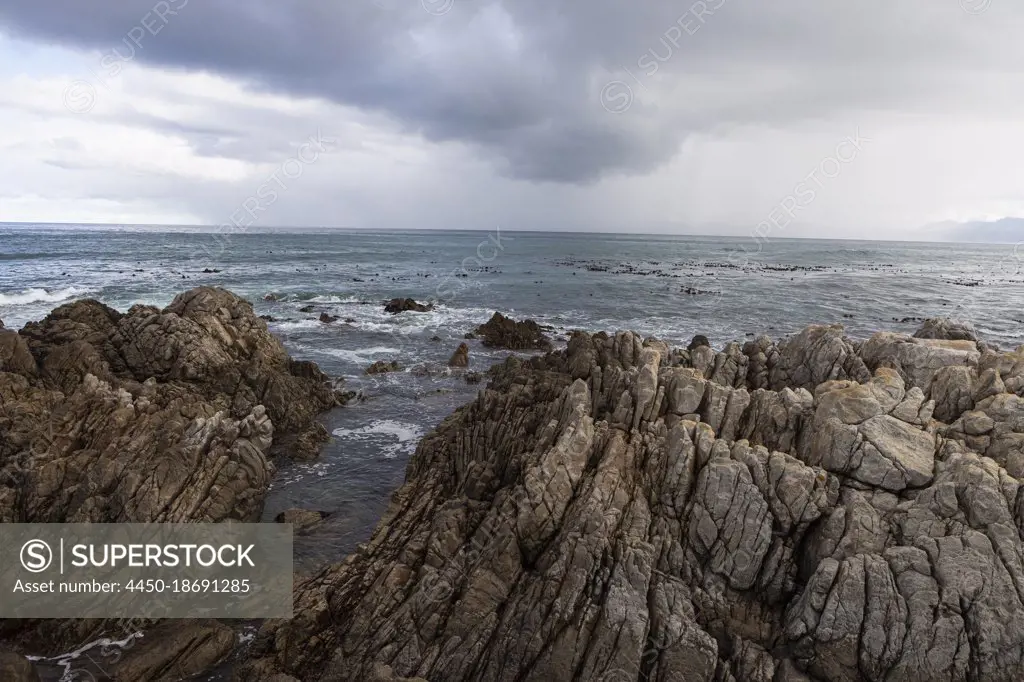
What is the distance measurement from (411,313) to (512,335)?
49.1 feet

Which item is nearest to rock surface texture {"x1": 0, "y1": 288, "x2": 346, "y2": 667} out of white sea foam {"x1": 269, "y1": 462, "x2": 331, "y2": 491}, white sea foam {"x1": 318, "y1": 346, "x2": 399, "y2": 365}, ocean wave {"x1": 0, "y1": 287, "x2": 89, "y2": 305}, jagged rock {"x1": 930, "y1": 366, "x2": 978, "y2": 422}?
white sea foam {"x1": 269, "y1": 462, "x2": 331, "y2": 491}

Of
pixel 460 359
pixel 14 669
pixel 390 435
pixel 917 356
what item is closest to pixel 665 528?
pixel 917 356

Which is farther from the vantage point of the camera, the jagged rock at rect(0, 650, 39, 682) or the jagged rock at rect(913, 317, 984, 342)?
the jagged rock at rect(913, 317, 984, 342)

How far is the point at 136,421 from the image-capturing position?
16.6m

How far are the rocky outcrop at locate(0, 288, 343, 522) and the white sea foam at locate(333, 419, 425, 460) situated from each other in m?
1.38

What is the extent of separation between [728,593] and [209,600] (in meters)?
12.3

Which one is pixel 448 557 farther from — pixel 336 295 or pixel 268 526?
pixel 336 295

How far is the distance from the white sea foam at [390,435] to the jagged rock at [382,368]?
23.6 feet

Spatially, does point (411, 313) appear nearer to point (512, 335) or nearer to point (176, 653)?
point (512, 335)

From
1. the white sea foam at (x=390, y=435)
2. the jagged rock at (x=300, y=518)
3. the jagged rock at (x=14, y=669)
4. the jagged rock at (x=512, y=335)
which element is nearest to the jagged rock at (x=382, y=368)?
the white sea foam at (x=390, y=435)

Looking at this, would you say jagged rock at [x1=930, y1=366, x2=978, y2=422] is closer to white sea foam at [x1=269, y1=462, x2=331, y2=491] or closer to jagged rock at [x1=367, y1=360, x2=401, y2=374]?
white sea foam at [x1=269, y1=462, x2=331, y2=491]

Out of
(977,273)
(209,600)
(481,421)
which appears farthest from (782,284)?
(209,600)

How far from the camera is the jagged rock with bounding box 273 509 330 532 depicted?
53.3 ft

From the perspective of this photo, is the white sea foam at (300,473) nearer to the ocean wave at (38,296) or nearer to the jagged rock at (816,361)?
the jagged rock at (816,361)
